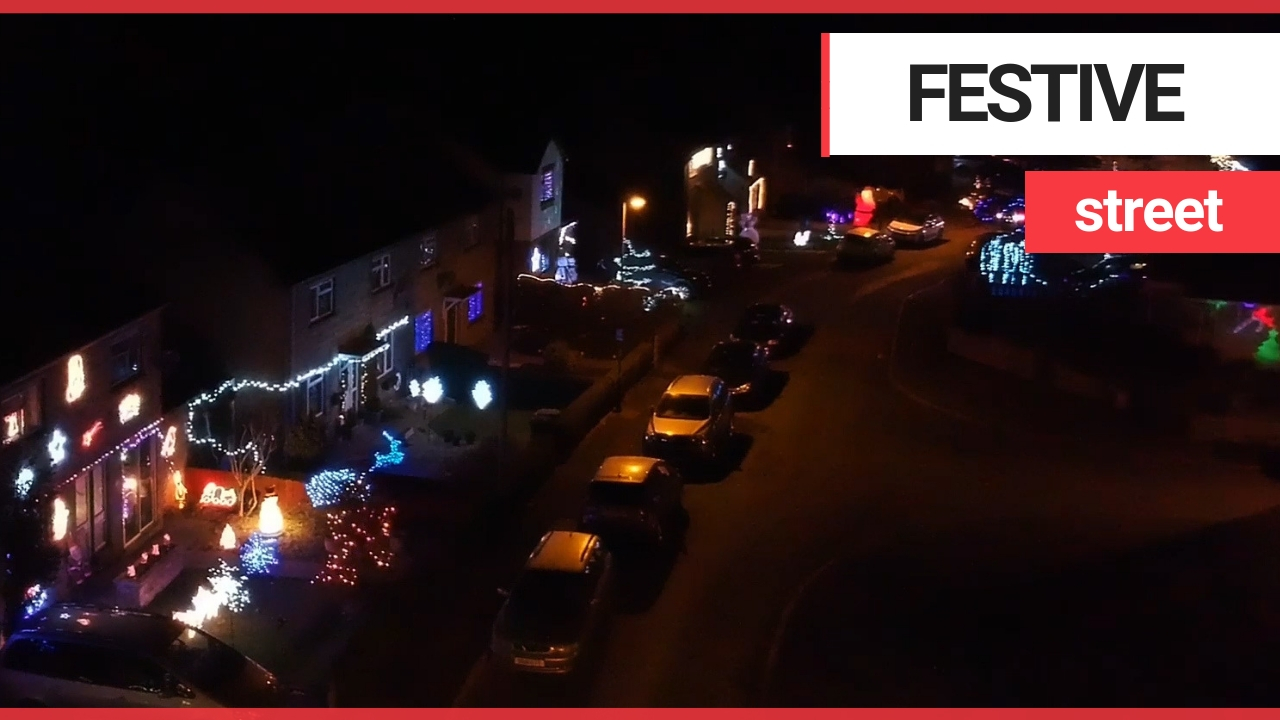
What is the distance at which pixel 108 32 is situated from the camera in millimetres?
31641

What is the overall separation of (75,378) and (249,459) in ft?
16.5

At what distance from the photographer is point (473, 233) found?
33.9 meters

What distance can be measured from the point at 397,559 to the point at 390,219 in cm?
1224

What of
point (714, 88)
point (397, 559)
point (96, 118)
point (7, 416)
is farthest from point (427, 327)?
point (714, 88)

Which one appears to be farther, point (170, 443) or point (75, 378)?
point (170, 443)

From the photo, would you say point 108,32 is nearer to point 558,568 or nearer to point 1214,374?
point 558,568

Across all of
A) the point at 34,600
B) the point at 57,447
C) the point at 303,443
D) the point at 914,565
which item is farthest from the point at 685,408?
the point at 34,600

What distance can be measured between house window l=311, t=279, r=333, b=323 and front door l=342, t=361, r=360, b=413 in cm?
150

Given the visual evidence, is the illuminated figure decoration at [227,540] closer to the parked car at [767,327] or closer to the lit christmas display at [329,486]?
the lit christmas display at [329,486]

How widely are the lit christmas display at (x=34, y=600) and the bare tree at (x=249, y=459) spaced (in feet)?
14.8

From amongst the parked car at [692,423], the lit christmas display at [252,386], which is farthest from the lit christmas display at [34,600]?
the parked car at [692,423]

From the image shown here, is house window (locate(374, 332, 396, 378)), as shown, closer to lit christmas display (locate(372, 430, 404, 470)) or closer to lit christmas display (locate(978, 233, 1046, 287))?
lit christmas display (locate(372, 430, 404, 470))

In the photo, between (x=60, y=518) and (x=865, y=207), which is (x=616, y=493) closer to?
(x=60, y=518)

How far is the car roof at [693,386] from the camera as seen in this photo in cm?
2586
